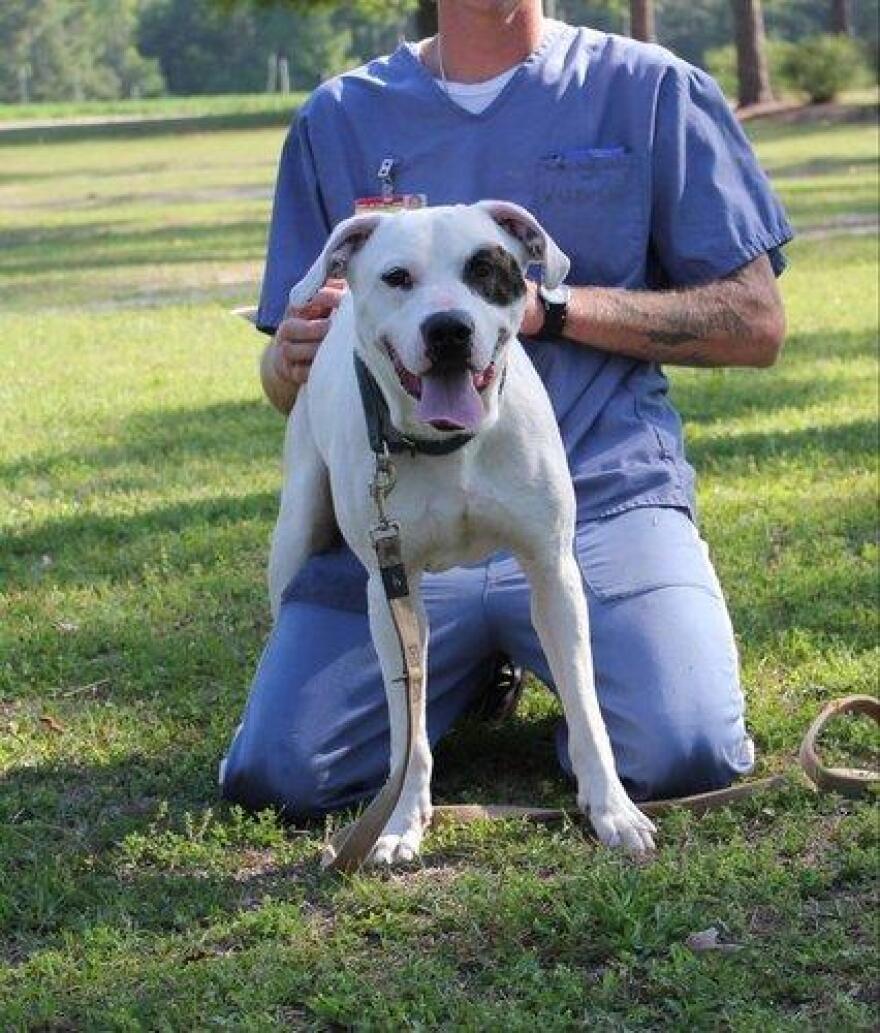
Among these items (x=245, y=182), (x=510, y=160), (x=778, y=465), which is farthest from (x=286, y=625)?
(x=245, y=182)

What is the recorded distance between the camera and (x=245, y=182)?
27000 mm

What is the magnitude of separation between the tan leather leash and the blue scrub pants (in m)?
0.11

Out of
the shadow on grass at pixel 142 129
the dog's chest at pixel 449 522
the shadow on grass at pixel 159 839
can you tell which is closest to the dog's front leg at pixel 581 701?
the dog's chest at pixel 449 522

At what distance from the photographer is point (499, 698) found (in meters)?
4.78

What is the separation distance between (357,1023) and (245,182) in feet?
80.8

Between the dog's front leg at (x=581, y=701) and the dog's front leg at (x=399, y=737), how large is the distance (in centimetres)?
27

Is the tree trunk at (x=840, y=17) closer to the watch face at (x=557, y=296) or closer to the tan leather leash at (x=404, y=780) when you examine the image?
the watch face at (x=557, y=296)

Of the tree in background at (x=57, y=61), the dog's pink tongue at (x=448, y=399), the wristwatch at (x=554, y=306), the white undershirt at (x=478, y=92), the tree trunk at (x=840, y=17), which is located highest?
the white undershirt at (x=478, y=92)

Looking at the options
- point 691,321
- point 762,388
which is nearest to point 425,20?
point 762,388

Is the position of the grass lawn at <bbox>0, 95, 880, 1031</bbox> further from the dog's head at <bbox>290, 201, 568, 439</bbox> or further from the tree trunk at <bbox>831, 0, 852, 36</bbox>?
the tree trunk at <bbox>831, 0, 852, 36</bbox>

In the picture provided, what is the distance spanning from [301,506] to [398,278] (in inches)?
43.7

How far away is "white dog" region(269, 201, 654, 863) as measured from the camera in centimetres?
345

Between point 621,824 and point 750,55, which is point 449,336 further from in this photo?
point 750,55

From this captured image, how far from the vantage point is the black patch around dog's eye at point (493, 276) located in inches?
136
